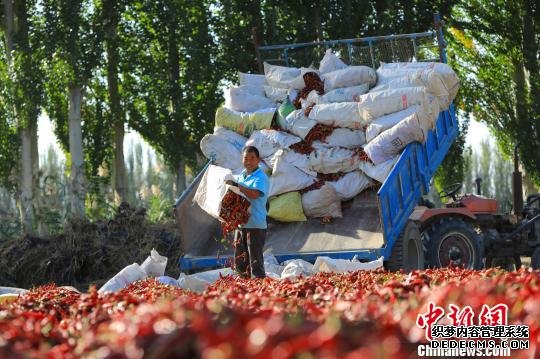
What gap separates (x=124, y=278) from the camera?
33.7ft

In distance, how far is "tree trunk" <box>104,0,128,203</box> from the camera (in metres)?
22.7

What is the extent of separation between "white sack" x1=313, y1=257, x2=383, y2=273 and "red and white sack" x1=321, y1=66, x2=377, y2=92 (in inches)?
136

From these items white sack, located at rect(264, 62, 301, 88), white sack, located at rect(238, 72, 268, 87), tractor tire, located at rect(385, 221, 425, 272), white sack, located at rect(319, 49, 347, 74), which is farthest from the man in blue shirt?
white sack, located at rect(238, 72, 268, 87)

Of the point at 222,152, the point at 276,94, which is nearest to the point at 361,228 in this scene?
the point at 222,152

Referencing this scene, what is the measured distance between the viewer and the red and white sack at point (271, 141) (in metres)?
13.5

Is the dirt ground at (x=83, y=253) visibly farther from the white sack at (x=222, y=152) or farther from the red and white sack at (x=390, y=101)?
the red and white sack at (x=390, y=101)

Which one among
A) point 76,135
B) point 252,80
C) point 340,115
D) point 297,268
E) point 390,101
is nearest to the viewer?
point 297,268

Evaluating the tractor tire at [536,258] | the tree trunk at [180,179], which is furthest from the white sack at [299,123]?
the tree trunk at [180,179]

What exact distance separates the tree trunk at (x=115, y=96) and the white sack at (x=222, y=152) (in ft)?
31.4

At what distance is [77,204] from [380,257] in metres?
10.1

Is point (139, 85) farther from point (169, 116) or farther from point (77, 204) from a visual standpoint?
point (77, 204)

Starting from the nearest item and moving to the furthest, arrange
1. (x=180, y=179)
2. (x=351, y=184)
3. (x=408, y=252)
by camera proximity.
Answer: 1. (x=408, y=252)
2. (x=351, y=184)
3. (x=180, y=179)

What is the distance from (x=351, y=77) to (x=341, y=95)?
0.37 meters

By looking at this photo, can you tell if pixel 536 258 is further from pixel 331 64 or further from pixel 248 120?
pixel 248 120
